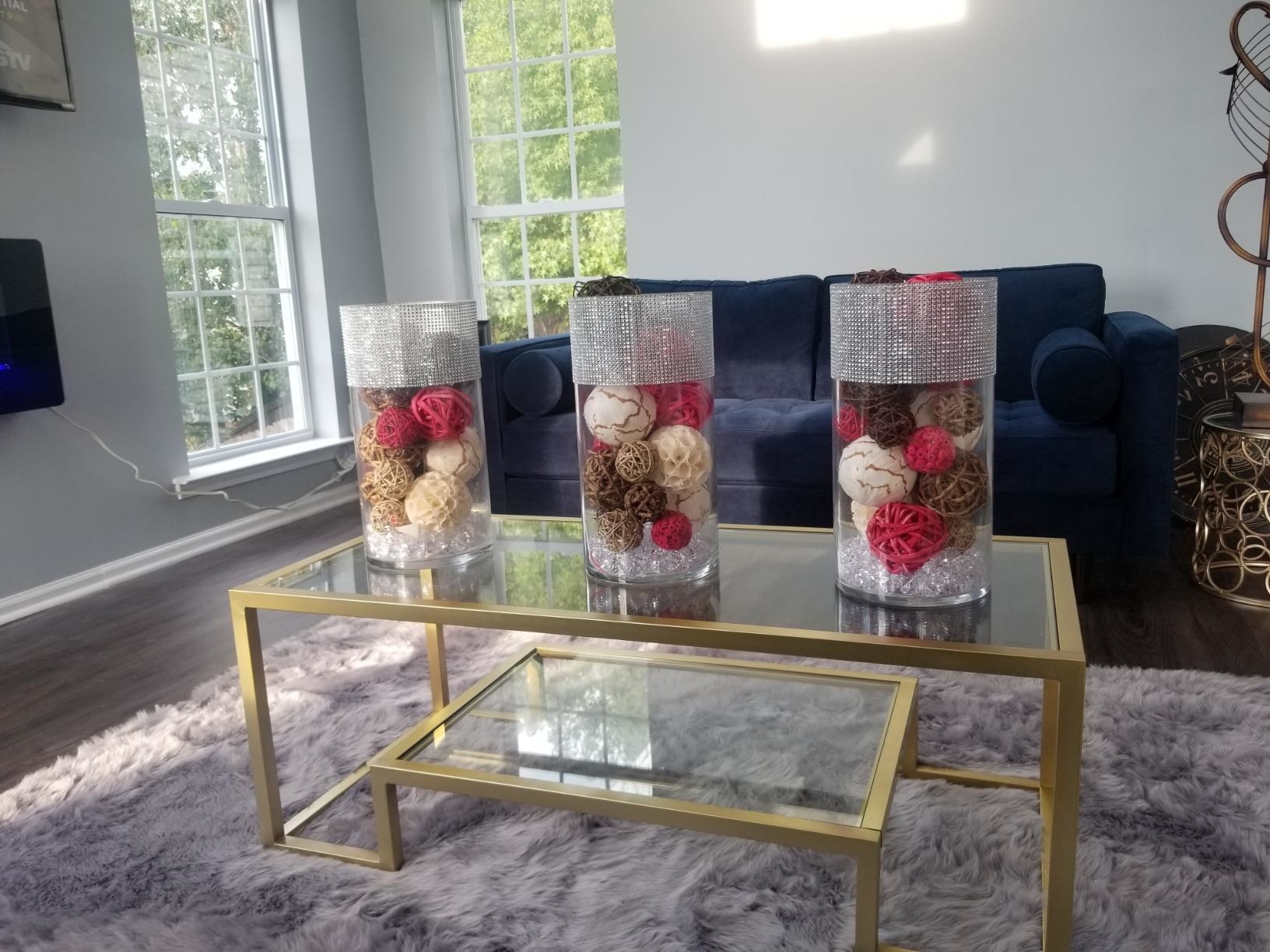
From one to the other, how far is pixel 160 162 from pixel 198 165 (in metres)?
0.21

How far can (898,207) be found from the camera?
3.72 m

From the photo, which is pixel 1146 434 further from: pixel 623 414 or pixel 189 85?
pixel 189 85

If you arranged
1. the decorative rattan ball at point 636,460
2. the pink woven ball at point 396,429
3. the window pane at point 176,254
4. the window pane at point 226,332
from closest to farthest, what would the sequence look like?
the decorative rattan ball at point 636,460 → the pink woven ball at point 396,429 → the window pane at point 176,254 → the window pane at point 226,332

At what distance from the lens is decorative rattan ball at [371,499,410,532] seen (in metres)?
1.48

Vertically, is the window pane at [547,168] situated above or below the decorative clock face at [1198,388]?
above

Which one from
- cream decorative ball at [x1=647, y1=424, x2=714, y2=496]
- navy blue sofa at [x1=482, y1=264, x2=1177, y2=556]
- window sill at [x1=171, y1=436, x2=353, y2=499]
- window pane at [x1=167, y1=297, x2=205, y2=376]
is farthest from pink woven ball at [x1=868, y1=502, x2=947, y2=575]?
window pane at [x1=167, y1=297, x2=205, y2=376]

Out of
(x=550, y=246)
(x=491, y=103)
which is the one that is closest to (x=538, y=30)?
(x=491, y=103)

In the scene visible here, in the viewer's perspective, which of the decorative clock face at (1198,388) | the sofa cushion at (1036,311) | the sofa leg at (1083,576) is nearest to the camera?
the sofa leg at (1083,576)

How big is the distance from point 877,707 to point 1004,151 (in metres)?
2.76

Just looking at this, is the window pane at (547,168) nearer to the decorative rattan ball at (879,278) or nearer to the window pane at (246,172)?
the window pane at (246,172)

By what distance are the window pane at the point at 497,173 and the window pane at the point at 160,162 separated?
143 cm

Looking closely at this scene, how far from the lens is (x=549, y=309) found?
15.3 ft

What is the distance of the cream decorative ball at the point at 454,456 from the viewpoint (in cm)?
147

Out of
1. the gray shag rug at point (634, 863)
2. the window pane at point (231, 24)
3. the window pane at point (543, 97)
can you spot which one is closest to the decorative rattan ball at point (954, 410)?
the gray shag rug at point (634, 863)
